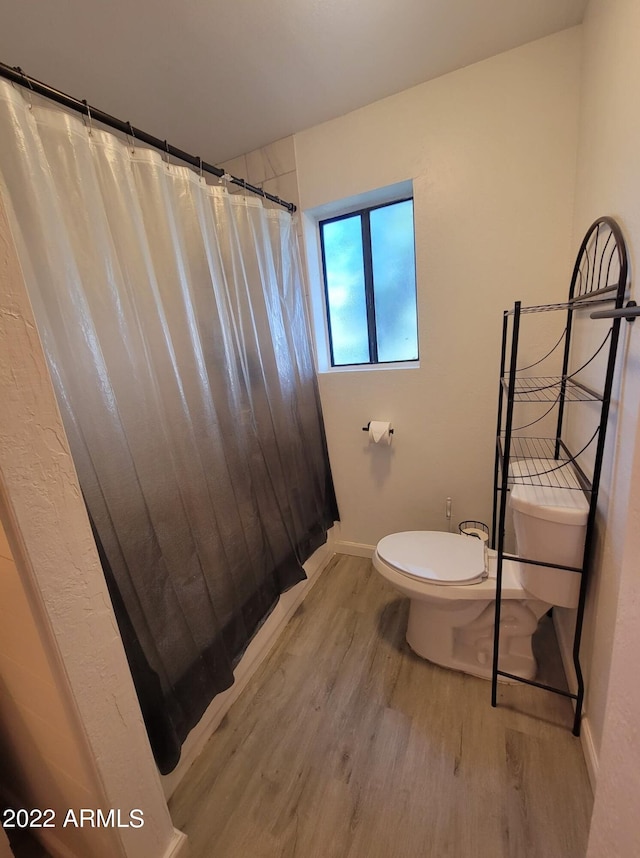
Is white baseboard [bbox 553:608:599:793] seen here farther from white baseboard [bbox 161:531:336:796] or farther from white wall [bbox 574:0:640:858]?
white baseboard [bbox 161:531:336:796]

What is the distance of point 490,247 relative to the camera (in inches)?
58.1

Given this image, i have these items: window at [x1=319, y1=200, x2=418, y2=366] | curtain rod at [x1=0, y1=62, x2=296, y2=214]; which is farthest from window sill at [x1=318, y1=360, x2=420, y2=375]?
curtain rod at [x1=0, y1=62, x2=296, y2=214]

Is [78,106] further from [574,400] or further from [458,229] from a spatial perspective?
[574,400]

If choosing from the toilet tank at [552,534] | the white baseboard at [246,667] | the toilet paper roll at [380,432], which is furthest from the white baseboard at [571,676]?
the white baseboard at [246,667]

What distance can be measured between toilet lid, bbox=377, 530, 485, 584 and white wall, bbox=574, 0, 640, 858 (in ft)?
1.24

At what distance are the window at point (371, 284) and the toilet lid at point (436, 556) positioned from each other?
0.94 meters

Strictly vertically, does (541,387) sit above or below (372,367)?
below

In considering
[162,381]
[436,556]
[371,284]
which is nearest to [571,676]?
[436,556]

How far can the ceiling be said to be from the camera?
3.45 feet

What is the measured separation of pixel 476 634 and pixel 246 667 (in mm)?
937

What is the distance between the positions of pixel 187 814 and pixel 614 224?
2.05 m

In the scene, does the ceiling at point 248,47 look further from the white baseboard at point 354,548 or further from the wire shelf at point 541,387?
the white baseboard at point 354,548

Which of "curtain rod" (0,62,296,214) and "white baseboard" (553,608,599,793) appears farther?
"white baseboard" (553,608,599,793)

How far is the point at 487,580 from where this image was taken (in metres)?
1.29
